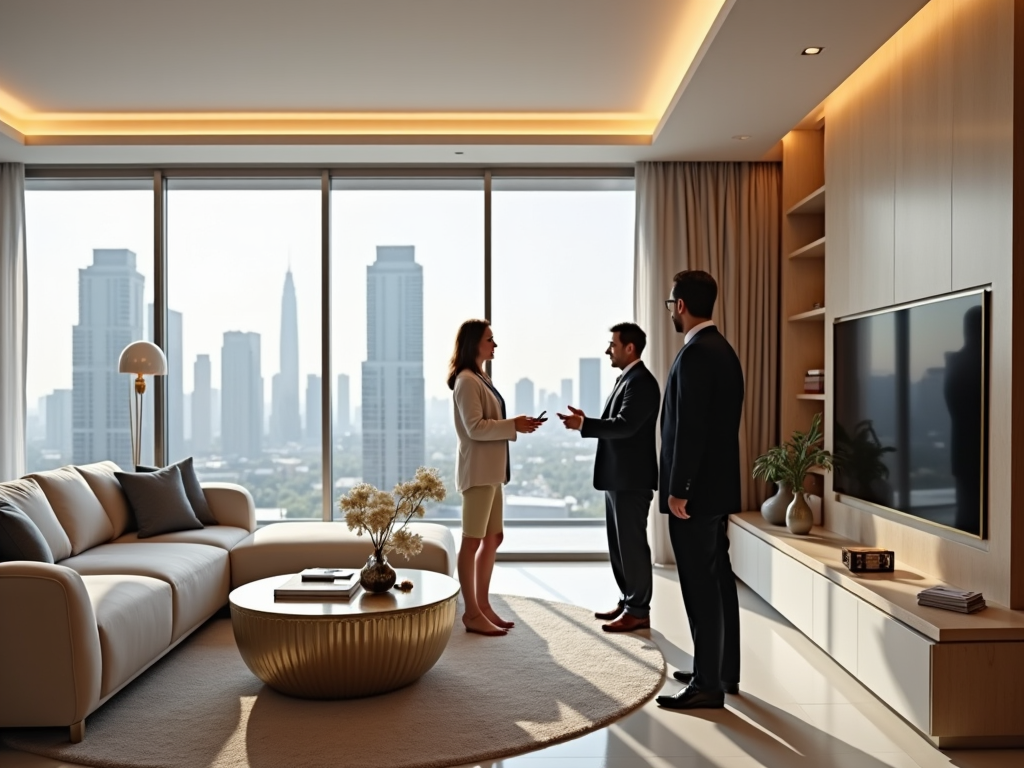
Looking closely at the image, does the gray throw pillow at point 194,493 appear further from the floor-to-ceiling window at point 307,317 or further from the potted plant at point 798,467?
the potted plant at point 798,467

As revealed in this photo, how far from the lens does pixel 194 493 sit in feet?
16.2

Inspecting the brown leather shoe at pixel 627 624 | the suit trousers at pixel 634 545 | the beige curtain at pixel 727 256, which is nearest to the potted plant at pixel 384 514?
the suit trousers at pixel 634 545

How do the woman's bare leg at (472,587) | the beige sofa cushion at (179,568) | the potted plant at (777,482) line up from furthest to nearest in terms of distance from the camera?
the potted plant at (777,482) → the woman's bare leg at (472,587) → the beige sofa cushion at (179,568)

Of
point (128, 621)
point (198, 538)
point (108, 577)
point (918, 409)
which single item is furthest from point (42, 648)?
point (918, 409)

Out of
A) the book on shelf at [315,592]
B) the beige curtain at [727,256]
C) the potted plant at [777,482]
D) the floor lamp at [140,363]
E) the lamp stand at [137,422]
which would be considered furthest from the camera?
the beige curtain at [727,256]

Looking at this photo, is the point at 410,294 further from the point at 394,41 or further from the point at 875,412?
the point at 875,412

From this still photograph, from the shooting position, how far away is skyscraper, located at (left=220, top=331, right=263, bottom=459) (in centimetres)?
623

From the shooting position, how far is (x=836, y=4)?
3482 mm

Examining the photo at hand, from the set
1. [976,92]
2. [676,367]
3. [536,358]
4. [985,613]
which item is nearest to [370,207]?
[536,358]

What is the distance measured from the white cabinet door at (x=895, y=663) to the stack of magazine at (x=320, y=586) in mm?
1921

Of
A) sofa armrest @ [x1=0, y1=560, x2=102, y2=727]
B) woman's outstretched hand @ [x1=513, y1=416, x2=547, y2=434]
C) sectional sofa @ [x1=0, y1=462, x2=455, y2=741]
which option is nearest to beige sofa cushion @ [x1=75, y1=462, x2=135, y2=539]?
sectional sofa @ [x1=0, y1=462, x2=455, y2=741]

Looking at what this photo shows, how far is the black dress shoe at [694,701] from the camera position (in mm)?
3232

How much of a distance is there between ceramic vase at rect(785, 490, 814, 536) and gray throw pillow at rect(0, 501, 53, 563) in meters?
3.44

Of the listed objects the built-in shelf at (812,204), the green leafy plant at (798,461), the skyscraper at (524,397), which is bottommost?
the green leafy plant at (798,461)
